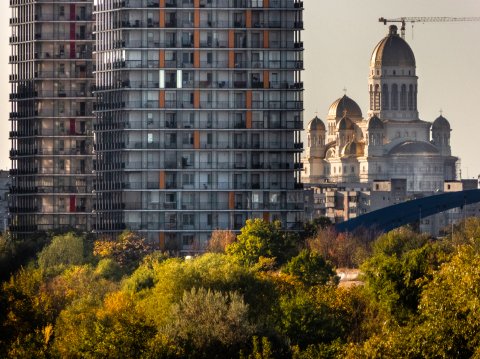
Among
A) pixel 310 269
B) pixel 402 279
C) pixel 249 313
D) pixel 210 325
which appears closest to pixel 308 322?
pixel 249 313

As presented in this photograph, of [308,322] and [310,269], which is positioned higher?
[310,269]

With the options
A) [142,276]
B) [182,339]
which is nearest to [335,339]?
[182,339]

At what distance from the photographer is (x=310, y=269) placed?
18775cm

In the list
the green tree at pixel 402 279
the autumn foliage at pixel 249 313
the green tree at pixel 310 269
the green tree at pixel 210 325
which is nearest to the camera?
the autumn foliage at pixel 249 313

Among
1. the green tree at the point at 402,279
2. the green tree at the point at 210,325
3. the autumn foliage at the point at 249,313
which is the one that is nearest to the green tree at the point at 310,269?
the autumn foliage at the point at 249,313

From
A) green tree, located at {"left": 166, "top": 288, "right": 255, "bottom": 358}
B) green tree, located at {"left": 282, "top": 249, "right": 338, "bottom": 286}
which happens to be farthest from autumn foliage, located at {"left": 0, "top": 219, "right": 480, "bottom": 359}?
green tree, located at {"left": 282, "top": 249, "right": 338, "bottom": 286}

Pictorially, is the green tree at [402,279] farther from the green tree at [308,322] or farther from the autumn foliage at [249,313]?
the green tree at [308,322]

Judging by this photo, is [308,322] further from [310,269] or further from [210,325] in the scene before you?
[310,269]

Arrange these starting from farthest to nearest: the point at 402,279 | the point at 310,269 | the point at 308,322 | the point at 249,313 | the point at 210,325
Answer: the point at 310,269 → the point at 402,279 → the point at 308,322 → the point at 249,313 → the point at 210,325

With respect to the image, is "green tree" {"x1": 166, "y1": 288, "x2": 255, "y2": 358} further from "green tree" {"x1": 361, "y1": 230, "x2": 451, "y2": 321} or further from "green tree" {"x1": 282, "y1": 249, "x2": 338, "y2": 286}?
"green tree" {"x1": 282, "y1": 249, "x2": 338, "y2": 286}

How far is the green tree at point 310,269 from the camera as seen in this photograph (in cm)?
18562

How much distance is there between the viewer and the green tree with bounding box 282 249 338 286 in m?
186

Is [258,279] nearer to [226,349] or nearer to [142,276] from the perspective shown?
[142,276]

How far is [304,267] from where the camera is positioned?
Result: 18800 centimetres
